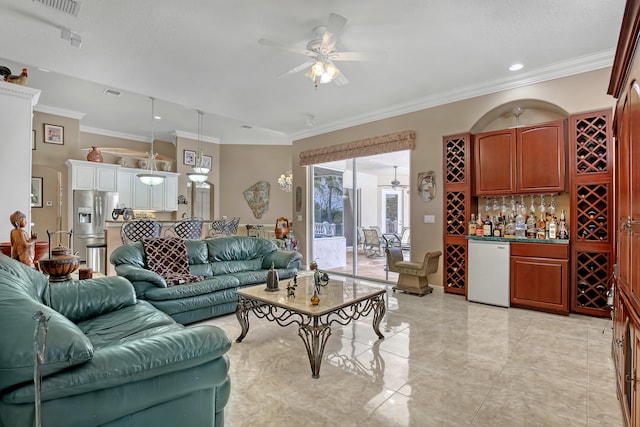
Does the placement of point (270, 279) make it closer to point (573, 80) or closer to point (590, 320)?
point (590, 320)

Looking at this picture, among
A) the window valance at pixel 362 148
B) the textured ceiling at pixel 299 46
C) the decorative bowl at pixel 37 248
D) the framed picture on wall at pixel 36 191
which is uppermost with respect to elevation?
the textured ceiling at pixel 299 46

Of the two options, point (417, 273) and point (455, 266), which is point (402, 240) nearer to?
point (455, 266)

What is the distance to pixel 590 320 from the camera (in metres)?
3.61

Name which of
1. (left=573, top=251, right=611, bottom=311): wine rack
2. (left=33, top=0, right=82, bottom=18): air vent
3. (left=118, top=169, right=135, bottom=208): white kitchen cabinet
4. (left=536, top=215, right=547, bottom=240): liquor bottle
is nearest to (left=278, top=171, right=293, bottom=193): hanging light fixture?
(left=118, top=169, right=135, bottom=208): white kitchen cabinet

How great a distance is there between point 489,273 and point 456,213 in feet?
3.32

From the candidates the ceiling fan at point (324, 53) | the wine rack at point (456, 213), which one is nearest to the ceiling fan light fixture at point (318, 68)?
the ceiling fan at point (324, 53)

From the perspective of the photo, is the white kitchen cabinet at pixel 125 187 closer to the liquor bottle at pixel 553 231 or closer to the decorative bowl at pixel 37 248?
the decorative bowl at pixel 37 248

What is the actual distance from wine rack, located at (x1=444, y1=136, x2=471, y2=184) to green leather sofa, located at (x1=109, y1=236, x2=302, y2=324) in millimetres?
2662

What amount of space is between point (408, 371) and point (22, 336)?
2312mm

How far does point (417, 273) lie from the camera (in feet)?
15.5

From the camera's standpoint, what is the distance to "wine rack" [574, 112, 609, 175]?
3.63 meters

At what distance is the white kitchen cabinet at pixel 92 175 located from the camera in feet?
21.6

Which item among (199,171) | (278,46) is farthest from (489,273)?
(199,171)

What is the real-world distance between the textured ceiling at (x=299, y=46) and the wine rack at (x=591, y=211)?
0.83 metres
